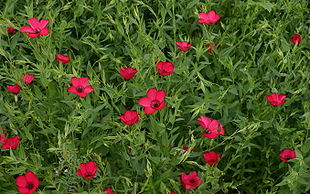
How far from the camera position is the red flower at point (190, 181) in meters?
1.94

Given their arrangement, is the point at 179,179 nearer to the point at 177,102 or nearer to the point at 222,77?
the point at 177,102

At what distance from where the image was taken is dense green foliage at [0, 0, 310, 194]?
1972 millimetres

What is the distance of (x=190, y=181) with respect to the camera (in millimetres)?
1979

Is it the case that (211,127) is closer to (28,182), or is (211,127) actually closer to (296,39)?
(28,182)

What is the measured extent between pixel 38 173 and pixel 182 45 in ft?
2.86

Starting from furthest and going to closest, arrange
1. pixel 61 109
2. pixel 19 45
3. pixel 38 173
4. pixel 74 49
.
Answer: pixel 74 49
pixel 19 45
pixel 61 109
pixel 38 173

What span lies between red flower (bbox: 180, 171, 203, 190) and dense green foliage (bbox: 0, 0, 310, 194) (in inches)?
0.8

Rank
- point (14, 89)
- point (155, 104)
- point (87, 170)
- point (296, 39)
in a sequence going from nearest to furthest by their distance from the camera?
point (87, 170)
point (155, 104)
point (14, 89)
point (296, 39)

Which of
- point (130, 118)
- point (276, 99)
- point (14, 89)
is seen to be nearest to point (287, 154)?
point (276, 99)

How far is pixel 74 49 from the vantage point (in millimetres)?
2758

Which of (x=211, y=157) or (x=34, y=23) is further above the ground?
(x=34, y=23)

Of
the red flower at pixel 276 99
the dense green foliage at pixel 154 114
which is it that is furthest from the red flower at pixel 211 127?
the red flower at pixel 276 99

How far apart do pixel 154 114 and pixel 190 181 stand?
315 millimetres

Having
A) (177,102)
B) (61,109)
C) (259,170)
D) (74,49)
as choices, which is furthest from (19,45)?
(259,170)
